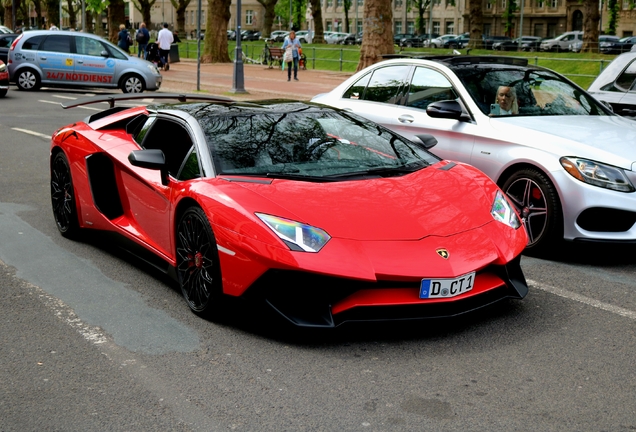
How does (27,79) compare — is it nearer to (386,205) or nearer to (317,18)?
(386,205)

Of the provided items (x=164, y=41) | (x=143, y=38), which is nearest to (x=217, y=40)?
(x=143, y=38)

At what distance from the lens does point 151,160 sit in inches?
226

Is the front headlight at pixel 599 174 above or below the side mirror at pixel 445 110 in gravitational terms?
below

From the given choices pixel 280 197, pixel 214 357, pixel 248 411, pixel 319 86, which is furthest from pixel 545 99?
pixel 319 86

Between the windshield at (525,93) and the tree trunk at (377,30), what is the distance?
1893 cm

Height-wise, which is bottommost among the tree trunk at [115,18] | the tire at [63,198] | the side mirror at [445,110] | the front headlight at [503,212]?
the tire at [63,198]

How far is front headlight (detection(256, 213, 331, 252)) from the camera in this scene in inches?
189

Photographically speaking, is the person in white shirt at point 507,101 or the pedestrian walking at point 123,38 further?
the pedestrian walking at point 123,38

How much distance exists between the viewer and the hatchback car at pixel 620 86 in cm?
1052

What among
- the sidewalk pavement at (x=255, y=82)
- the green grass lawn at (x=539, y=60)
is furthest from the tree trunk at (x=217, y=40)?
the green grass lawn at (x=539, y=60)

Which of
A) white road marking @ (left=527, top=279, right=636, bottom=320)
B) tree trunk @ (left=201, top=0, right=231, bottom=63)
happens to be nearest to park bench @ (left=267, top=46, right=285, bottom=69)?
tree trunk @ (left=201, top=0, right=231, bottom=63)

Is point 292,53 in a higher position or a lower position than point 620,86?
lower

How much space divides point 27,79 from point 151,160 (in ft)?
72.6

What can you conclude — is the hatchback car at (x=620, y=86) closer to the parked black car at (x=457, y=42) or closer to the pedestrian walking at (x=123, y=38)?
the pedestrian walking at (x=123, y=38)
